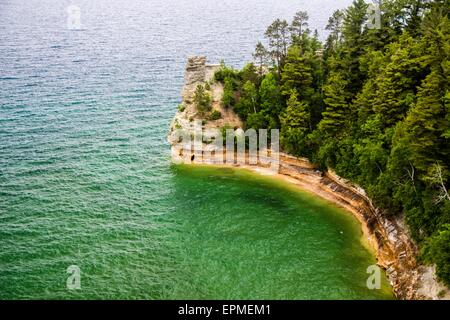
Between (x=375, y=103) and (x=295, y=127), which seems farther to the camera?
(x=295, y=127)

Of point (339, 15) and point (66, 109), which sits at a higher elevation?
point (339, 15)

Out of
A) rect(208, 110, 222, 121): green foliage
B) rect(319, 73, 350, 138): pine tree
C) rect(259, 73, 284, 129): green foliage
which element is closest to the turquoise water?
rect(208, 110, 222, 121): green foliage

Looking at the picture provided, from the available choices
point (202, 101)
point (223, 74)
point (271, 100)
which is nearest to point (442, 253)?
point (271, 100)

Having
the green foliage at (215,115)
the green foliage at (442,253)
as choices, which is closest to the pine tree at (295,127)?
the green foliage at (215,115)

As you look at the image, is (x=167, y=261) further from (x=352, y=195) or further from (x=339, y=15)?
(x=339, y=15)

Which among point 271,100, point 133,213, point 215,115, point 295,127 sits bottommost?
point 133,213

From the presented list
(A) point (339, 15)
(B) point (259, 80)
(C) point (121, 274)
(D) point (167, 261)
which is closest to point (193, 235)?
(D) point (167, 261)

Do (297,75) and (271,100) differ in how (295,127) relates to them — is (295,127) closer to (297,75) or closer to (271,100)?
(271,100)
